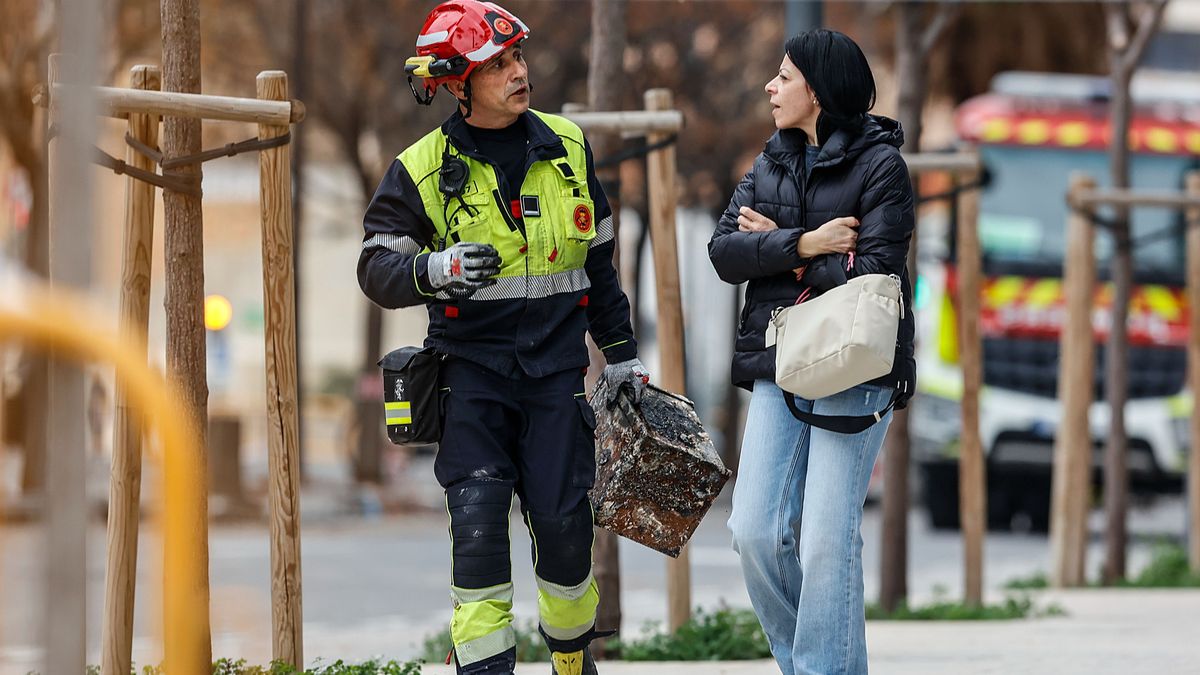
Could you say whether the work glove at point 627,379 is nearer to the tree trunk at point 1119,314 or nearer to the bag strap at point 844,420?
the bag strap at point 844,420

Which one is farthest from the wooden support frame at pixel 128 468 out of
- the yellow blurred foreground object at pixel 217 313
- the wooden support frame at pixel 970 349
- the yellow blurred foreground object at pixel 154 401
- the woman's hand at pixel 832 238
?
the yellow blurred foreground object at pixel 217 313

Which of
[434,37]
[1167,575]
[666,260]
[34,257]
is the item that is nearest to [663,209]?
[666,260]

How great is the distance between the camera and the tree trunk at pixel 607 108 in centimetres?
744

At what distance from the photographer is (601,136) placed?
297 inches

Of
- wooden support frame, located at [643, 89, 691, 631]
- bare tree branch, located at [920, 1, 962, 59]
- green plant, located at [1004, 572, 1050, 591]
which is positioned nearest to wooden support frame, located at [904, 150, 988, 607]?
bare tree branch, located at [920, 1, 962, 59]

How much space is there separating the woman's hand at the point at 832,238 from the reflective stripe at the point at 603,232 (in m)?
0.60

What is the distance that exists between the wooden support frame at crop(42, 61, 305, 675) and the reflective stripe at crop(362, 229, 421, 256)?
67 cm

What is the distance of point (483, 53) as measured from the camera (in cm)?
512

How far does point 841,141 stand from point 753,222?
1.00 feet

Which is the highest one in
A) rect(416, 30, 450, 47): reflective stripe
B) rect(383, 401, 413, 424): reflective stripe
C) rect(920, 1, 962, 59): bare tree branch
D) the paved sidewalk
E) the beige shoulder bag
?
rect(920, 1, 962, 59): bare tree branch

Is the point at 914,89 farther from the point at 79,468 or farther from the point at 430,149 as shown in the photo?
the point at 79,468

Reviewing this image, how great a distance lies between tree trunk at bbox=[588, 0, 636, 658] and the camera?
744 centimetres

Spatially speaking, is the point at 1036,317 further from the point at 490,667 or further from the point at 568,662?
the point at 490,667

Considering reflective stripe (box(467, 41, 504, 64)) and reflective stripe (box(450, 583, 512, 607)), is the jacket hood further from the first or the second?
reflective stripe (box(450, 583, 512, 607))
